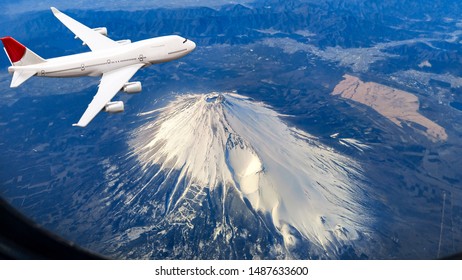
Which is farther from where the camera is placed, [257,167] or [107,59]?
[257,167]

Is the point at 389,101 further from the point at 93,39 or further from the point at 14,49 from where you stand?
the point at 14,49

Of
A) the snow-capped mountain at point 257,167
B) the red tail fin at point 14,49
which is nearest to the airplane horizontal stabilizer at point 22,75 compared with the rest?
the red tail fin at point 14,49

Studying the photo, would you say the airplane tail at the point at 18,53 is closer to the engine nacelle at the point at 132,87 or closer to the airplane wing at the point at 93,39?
the airplane wing at the point at 93,39

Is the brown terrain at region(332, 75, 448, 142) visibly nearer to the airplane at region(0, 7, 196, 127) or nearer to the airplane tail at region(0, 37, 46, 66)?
the airplane at region(0, 7, 196, 127)

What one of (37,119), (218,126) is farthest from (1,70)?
(218,126)

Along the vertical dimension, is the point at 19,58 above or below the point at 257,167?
above

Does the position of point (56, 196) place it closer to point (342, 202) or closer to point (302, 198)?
point (302, 198)

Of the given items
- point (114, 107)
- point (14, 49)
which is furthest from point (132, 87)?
point (14, 49)
